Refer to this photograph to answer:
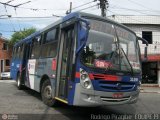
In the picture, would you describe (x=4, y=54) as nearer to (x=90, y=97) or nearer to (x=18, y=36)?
(x=18, y=36)

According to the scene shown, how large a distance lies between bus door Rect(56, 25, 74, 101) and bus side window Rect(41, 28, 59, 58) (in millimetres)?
557

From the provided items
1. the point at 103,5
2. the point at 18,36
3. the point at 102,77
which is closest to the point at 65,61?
the point at 102,77

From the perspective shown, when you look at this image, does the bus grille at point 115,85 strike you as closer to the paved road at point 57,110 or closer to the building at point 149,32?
the paved road at point 57,110

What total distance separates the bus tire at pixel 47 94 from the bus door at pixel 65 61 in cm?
93

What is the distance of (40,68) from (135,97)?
4126 mm

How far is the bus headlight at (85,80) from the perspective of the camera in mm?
8969

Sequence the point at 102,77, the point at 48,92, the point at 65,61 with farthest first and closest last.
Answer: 1. the point at 48,92
2. the point at 65,61
3. the point at 102,77

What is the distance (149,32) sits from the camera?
28.1 m

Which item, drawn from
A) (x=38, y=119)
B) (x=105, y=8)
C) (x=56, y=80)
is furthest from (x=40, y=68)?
(x=105, y=8)

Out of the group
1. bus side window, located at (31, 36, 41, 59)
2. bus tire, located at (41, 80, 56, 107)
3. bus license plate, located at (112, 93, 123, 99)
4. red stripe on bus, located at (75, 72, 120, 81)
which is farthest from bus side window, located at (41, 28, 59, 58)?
bus license plate, located at (112, 93, 123, 99)

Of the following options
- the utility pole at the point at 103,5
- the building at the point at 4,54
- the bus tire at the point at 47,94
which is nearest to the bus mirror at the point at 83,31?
the bus tire at the point at 47,94

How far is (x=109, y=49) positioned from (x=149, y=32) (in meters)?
19.4

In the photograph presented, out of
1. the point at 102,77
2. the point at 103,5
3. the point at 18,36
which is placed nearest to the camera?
the point at 102,77

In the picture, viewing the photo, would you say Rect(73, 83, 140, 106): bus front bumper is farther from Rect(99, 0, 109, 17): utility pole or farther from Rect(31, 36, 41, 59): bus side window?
Rect(99, 0, 109, 17): utility pole
